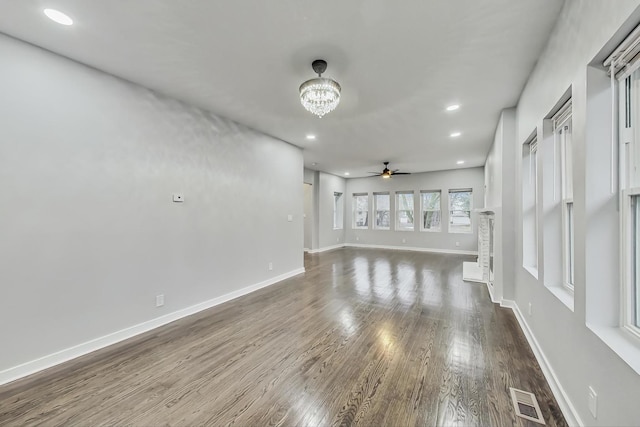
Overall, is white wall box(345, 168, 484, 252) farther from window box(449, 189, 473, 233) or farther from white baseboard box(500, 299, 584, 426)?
white baseboard box(500, 299, 584, 426)

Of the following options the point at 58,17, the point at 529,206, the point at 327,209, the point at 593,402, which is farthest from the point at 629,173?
the point at 327,209

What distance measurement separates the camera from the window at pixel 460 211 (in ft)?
27.3

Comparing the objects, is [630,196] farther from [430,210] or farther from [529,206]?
[430,210]

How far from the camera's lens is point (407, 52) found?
2270 millimetres

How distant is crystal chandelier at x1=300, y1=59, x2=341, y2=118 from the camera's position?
2.38 metres

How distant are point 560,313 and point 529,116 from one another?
6.58ft

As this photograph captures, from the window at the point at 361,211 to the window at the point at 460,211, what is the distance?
116 inches

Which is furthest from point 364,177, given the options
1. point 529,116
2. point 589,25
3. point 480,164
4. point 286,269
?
point 589,25

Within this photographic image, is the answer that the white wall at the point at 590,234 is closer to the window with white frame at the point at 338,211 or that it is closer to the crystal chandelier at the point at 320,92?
the crystal chandelier at the point at 320,92

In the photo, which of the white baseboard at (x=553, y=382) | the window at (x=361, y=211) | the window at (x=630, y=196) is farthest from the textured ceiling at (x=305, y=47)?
the window at (x=361, y=211)

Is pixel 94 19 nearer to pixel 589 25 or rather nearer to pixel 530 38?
pixel 589 25

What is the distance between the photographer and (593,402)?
1343mm

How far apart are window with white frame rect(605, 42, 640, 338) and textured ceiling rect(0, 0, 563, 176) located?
2.79 ft

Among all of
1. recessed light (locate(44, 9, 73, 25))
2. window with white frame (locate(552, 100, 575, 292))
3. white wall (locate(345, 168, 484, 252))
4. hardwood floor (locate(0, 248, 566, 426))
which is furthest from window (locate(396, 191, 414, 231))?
recessed light (locate(44, 9, 73, 25))
